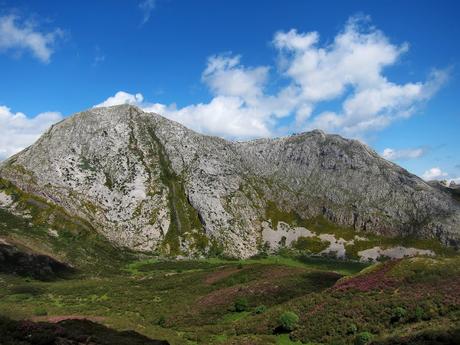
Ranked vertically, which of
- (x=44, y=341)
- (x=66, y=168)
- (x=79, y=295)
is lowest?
(x=79, y=295)

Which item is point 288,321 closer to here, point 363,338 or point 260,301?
point 363,338

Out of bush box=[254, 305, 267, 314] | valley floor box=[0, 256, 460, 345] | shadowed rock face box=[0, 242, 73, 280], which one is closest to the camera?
valley floor box=[0, 256, 460, 345]

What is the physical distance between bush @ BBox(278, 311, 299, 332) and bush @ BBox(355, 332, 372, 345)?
25.0 ft

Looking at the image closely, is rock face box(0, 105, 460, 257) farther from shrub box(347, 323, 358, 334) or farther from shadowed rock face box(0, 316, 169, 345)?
shadowed rock face box(0, 316, 169, 345)

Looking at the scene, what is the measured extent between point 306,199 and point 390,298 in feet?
515

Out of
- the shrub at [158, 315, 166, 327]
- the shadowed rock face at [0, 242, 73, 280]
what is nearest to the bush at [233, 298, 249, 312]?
the shrub at [158, 315, 166, 327]

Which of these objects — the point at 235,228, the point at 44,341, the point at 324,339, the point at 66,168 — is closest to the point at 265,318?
the point at 324,339

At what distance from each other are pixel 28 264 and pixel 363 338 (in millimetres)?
87847

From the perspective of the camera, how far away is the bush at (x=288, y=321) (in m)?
41.9

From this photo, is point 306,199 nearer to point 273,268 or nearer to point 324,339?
point 273,268

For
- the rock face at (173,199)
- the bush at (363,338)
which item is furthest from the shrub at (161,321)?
the rock face at (173,199)

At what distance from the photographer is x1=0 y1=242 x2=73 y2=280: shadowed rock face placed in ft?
310

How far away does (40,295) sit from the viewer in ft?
243

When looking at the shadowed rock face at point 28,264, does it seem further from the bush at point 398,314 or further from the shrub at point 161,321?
the bush at point 398,314
